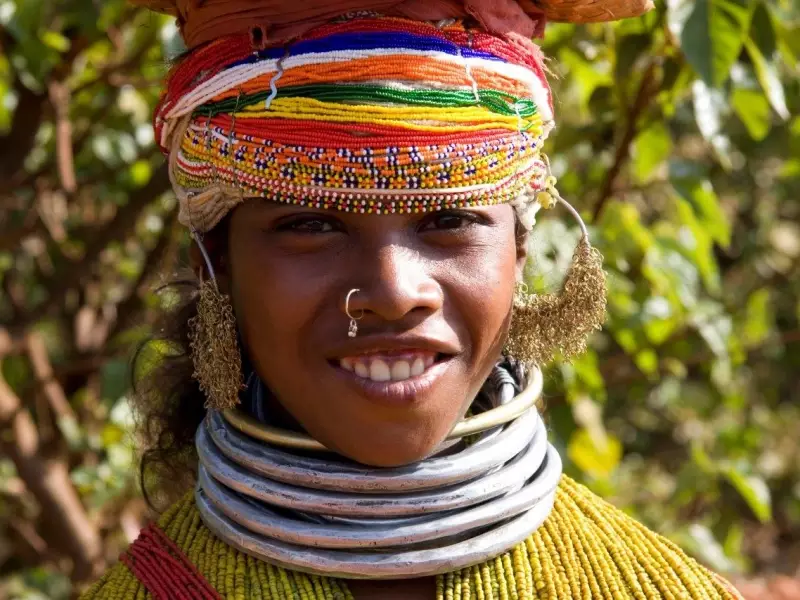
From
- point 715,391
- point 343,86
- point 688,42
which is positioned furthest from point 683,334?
point 343,86

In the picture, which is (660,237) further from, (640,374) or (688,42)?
(688,42)

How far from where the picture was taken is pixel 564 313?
195 cm

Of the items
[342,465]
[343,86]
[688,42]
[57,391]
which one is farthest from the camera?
[57,391]

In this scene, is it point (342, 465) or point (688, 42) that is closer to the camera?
point (342, 465)

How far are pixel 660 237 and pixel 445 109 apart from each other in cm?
172

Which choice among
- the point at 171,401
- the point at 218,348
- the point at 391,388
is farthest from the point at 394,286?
→ the point at 171,401

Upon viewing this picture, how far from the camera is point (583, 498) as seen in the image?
76.4 inches

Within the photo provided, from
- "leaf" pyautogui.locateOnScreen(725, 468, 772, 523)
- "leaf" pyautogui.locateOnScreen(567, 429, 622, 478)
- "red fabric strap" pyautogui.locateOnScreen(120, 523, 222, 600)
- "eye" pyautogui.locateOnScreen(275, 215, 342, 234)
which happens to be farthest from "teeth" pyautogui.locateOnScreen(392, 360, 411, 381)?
"leaf" pyautogui.locateOnScreen(725, 468, 772, 523)

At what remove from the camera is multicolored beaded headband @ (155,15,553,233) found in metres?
1.60

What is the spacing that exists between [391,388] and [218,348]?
12.7 inches

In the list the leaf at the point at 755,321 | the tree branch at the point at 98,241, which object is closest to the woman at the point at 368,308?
the tree branch at the point at 98,241

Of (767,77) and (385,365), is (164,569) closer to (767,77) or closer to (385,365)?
(385,365)

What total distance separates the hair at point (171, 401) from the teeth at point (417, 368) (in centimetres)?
61

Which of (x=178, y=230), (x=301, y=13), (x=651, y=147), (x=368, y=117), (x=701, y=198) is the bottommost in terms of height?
(x=178, y=230)
